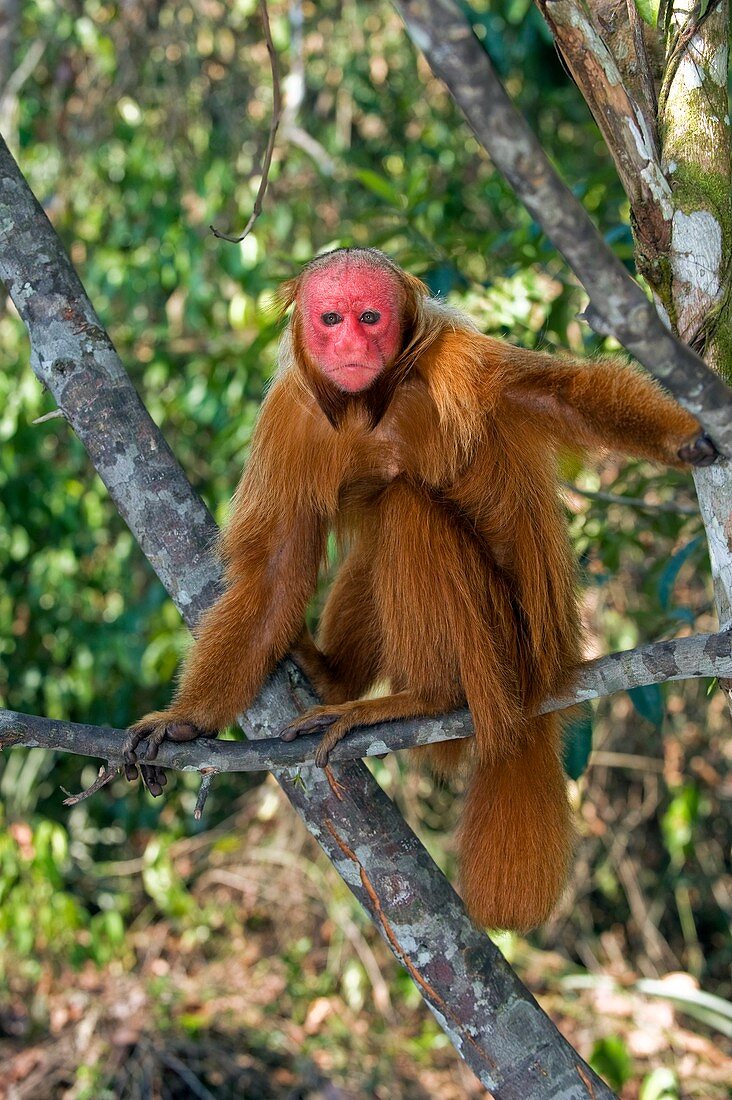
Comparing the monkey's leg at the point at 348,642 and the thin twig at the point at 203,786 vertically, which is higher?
the monkey's leg at the point at 348,642

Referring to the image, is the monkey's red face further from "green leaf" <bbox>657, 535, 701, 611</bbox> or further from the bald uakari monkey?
"green leaf" <bbox>657, 535, 701, 611</bbox>

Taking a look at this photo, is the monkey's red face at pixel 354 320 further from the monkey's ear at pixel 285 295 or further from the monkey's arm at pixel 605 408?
the monkey's arm at pixel 605 408

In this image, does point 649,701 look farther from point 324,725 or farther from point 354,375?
point 354,375

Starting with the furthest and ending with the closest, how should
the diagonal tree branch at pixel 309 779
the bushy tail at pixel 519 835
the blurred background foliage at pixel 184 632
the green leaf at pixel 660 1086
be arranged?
the blurred background foliage at pixel 184 632
the green leaf at pixel 660 1086
the bushy tail at pixel 519 835
the diagonal tree branch at pixel 309 779

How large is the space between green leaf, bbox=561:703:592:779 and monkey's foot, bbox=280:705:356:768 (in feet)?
2.65

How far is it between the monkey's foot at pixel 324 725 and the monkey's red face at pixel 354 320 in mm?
826

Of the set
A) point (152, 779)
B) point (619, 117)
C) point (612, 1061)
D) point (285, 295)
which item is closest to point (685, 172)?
point (619, 117)

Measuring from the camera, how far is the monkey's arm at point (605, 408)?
233cm

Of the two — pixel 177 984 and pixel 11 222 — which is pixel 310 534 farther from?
pixel 177 984

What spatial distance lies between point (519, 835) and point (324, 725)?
0.67 m

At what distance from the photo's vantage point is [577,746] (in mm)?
3264

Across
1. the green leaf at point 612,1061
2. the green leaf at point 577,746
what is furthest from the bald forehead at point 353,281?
the green leaf at point 612,1061

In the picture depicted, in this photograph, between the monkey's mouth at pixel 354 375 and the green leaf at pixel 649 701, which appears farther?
the green leaf at pixel 649 701

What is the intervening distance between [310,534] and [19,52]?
4696 mm
